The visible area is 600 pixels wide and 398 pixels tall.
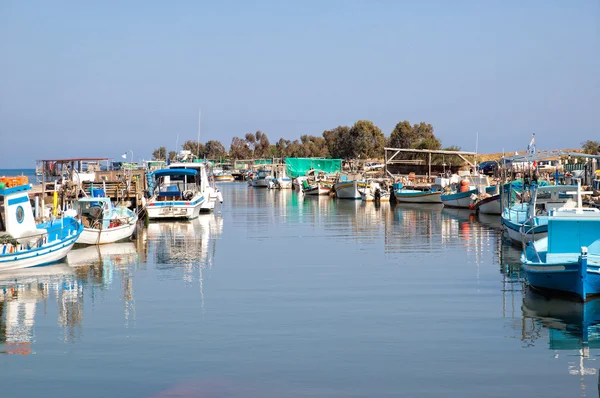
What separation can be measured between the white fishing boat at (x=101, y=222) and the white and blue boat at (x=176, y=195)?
988 cm

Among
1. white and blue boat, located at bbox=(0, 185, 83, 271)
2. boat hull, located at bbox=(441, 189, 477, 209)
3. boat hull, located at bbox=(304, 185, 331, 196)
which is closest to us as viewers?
white and blue boat, located at bbox=(0, 185, 83, 271)

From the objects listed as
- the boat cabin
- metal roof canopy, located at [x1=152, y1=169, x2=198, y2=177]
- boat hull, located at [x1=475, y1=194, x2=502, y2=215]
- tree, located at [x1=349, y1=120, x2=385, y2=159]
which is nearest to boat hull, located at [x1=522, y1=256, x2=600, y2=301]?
boat hull, located at [x1=475, y1=194, x2=502, y2=215]

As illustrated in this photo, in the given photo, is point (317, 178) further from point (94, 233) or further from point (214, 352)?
point (214, 352)

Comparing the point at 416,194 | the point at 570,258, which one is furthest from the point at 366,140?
the point at 570,258

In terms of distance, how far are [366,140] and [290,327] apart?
421 ft

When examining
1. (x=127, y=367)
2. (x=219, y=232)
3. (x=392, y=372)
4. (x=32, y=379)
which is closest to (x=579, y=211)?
(x=392, y=372)

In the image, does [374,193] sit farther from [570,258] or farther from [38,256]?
[570,258]

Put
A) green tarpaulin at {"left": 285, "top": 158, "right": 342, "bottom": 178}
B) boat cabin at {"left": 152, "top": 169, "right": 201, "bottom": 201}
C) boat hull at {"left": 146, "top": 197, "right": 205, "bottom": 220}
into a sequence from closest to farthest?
A: boat hull at {"left": 146, "top": 197, "right": 205, "bottom": 220} → boat cabin at {"left": 152, "top": 169, "right": 201, "bottom": 201} → green tarpaulin at {"left": 285, "top": 158, "right": 342, "bottom": 178}

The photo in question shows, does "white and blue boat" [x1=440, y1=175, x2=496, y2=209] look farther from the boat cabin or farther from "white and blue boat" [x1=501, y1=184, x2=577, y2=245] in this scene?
"white and blue boat" [x1=501, y1=184, x2=577, y2=245]

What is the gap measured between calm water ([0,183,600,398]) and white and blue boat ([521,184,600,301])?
580 mm

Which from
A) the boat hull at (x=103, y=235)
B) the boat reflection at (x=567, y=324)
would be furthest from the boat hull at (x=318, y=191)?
the boat reflection at (x=567, y=324)

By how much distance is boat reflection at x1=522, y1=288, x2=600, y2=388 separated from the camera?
51.9 feet

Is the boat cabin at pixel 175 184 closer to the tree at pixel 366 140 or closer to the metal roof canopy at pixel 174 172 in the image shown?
the metal roof canopy at pixel 174 172

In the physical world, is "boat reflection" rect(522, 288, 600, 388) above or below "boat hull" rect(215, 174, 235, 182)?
above
